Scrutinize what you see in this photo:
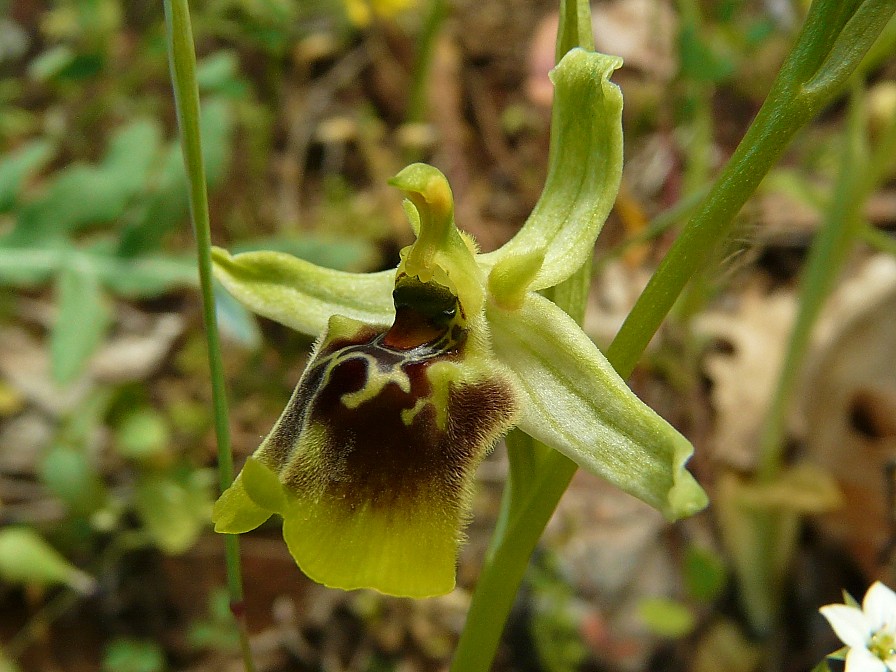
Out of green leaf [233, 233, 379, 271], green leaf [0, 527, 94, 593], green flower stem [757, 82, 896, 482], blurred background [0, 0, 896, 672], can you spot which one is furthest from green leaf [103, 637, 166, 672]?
green flower stem [757, 82, 896, 482]

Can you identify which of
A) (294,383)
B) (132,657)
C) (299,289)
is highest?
(299,289)

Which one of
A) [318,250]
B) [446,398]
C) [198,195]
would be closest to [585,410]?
[446,398]

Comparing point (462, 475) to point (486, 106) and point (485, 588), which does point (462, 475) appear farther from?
point (486, 106)

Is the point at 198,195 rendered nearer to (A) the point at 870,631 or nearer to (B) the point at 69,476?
(A) the point at 870,631

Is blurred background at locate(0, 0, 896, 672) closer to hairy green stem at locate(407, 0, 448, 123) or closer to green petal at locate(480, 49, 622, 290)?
hairy green stem at locate(407, 0, 448, 123)

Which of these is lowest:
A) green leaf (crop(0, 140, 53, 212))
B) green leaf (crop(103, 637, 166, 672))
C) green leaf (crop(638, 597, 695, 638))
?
green leaf (crop(103, 637, 166, 672))

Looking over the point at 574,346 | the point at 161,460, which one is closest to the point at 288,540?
the point at 574,346
